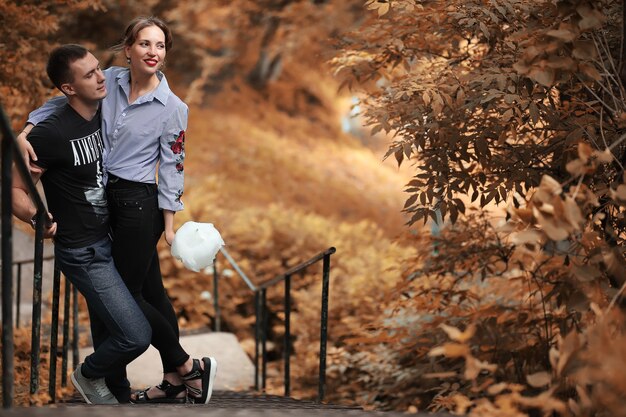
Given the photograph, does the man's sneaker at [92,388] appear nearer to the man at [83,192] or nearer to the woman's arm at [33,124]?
the man at [83,192]

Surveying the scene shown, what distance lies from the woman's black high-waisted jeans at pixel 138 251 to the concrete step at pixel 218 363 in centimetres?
212

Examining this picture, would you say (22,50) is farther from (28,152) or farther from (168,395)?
(168,395)

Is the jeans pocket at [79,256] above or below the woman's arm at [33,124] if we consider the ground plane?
below

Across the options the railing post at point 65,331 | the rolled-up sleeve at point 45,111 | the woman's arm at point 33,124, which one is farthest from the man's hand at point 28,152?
the railing post at point 65,331

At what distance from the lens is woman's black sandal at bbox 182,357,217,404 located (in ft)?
13.1

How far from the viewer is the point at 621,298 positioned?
2.90m

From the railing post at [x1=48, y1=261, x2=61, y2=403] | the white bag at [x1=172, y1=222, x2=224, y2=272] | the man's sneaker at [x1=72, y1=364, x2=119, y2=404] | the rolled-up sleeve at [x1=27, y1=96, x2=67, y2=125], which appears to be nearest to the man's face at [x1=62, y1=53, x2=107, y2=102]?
the rolled-up sleeve at [x1=27, y1=96, x2=67, y2=125]

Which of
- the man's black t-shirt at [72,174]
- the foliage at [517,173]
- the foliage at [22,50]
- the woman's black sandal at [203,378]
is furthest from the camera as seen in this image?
the foliage at [22,50]

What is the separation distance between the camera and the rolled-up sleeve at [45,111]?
11.6 ft

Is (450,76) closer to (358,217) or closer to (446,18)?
(446,18)

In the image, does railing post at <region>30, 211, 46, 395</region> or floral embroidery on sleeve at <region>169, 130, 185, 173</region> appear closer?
railing post at <region>30, 211, 46, 395</region>

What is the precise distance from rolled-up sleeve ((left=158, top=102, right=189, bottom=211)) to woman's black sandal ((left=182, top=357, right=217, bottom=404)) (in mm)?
809

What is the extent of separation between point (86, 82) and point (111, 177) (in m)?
0.41

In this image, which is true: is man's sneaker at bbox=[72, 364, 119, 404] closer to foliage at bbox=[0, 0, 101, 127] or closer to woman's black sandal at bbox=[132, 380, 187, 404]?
woman's black sandal at bbox=[132, 380, 187, 404]
